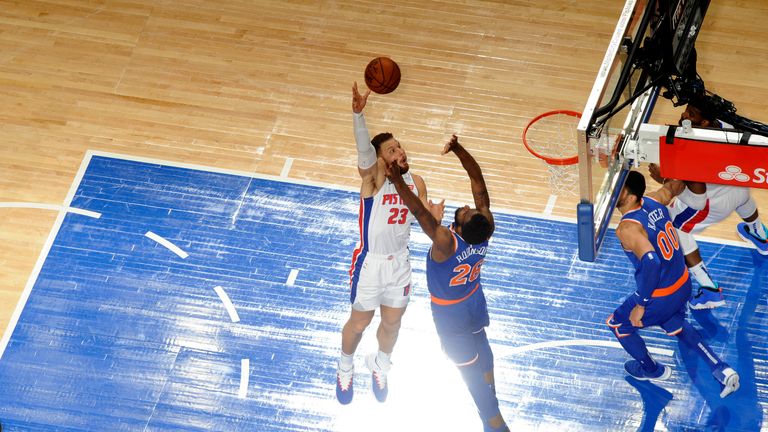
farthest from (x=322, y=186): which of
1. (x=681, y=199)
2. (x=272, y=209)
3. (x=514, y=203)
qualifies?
(x=681, y=199)

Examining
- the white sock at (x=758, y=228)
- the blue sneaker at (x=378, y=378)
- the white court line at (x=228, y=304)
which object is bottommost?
the blue sneaker at (x=378, y=378)

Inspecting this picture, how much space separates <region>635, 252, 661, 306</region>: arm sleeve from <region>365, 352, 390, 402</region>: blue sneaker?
2.05 metres

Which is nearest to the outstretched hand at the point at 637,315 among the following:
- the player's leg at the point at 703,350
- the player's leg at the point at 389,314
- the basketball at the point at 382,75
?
the player's leg at the point at 703,350

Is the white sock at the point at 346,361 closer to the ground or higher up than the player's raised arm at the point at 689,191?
closer to the ground

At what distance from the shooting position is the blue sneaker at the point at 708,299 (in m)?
8.19

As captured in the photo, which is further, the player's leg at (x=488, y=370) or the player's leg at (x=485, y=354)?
the player's leg at (x=488, y=370)

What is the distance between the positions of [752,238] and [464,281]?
322cm

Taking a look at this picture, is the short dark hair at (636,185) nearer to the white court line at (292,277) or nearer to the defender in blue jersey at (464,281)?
the defender in blue jersey at (464,281)

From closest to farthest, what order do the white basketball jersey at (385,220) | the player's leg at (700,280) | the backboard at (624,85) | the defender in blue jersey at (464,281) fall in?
the backboard at (624,85) < the defender in blue jersey at (464,281) < the white basketball jersey at (385,220) < the player's leg at (700,280)

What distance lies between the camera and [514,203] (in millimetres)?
9125

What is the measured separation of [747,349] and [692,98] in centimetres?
233

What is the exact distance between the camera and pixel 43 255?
348 inches

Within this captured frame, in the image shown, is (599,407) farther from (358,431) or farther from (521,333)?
(358,431)

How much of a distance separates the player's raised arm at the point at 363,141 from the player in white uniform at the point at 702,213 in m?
2.43
